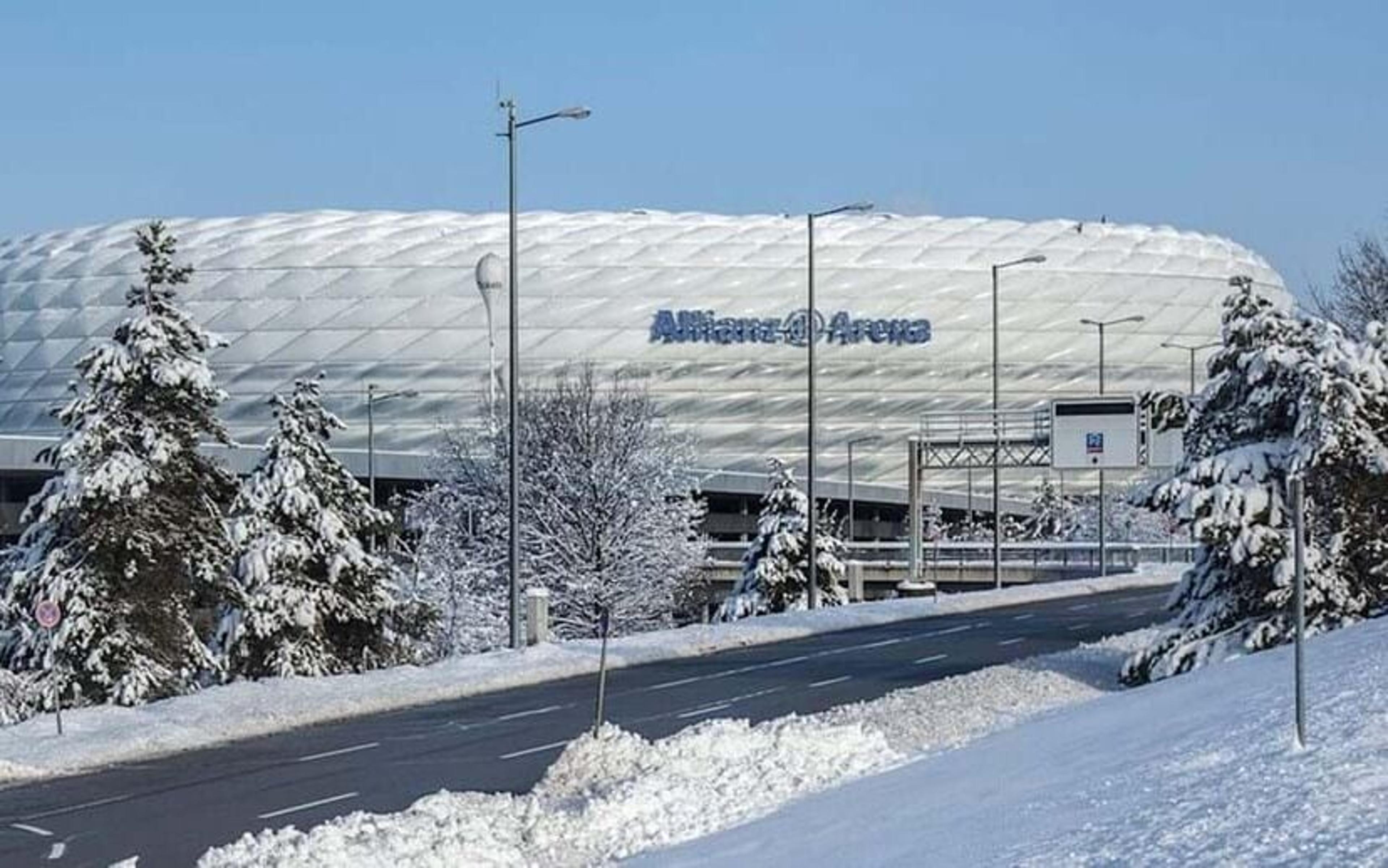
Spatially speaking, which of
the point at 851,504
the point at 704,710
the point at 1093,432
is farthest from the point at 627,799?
the point at 851,504

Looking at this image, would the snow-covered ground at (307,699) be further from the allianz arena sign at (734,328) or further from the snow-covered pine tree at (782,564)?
the allianz arena sign at (734,328)

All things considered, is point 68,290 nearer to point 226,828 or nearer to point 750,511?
point 750,511

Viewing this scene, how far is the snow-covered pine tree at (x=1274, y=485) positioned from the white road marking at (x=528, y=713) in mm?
6885

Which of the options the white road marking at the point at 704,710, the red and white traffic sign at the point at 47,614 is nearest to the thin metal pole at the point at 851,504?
the white road marking at the point at 704,710

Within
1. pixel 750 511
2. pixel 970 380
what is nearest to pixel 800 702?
pixel 750 511

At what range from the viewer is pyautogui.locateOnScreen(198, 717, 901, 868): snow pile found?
13.2 m

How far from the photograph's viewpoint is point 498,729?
80.7 ft

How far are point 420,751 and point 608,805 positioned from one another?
834 centimetres

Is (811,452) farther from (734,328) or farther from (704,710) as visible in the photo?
(734,328)

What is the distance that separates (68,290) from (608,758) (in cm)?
11536

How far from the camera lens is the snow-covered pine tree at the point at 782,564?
185ft

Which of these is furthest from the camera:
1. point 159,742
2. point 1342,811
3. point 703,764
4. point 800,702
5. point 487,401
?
point 487,401

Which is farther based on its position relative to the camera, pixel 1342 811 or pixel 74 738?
pixel 74 738

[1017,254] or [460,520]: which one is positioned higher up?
[1017,254]
